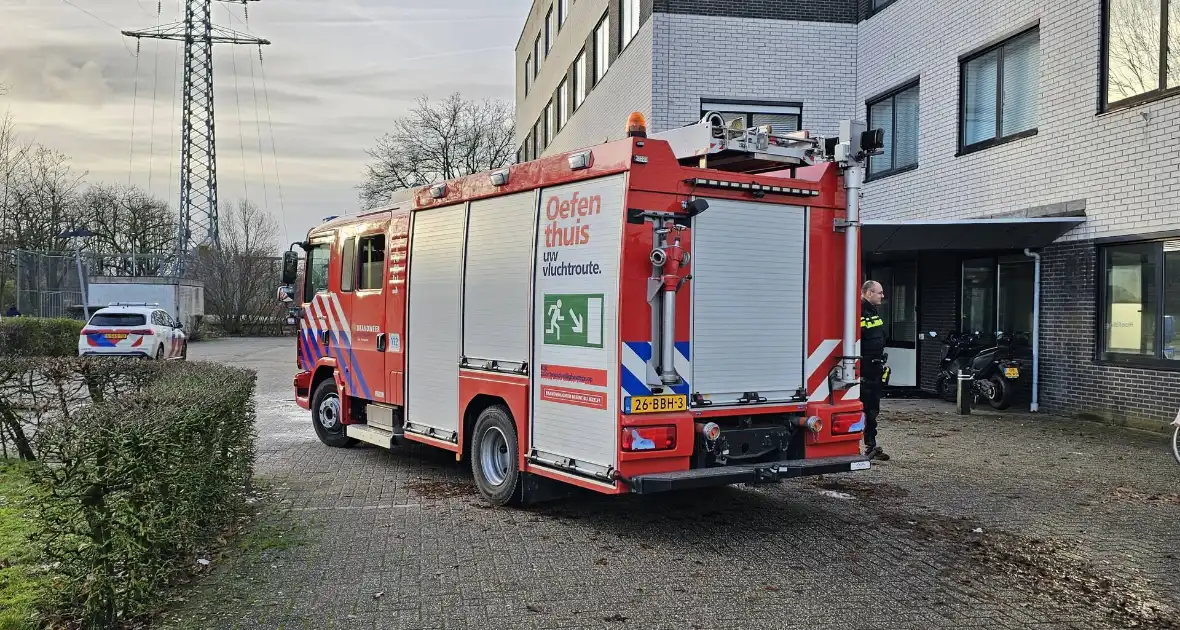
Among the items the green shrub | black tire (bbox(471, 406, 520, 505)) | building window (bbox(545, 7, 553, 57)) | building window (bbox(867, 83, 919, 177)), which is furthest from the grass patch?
building window (bbox(545, 7, 553, 57))

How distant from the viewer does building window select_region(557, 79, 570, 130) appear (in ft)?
91.1

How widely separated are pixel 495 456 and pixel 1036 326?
8.99 m

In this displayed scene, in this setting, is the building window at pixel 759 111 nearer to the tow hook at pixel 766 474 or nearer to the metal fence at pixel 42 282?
the tow hook at pixel 766 474

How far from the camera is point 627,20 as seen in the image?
19328 millimetres

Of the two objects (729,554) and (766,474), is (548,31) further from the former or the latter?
(729,554)

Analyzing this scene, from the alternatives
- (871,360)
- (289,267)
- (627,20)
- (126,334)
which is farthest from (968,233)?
(126,334)

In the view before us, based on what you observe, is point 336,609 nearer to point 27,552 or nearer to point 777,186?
point 27,552

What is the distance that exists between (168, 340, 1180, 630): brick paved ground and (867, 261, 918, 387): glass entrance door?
6867mm

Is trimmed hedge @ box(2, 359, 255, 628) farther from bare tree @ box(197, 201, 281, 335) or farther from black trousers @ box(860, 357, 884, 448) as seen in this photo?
bare tree @ box(197, 201, 281, 335)

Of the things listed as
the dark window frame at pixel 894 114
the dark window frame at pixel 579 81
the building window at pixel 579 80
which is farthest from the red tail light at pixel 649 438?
the building window at pixel 579 80

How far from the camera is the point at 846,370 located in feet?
22.3

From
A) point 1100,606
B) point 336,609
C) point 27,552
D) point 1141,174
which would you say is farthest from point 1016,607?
point 1141,174

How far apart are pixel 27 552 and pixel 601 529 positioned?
3.74m

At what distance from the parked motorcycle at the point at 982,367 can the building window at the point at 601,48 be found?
10.5 m
